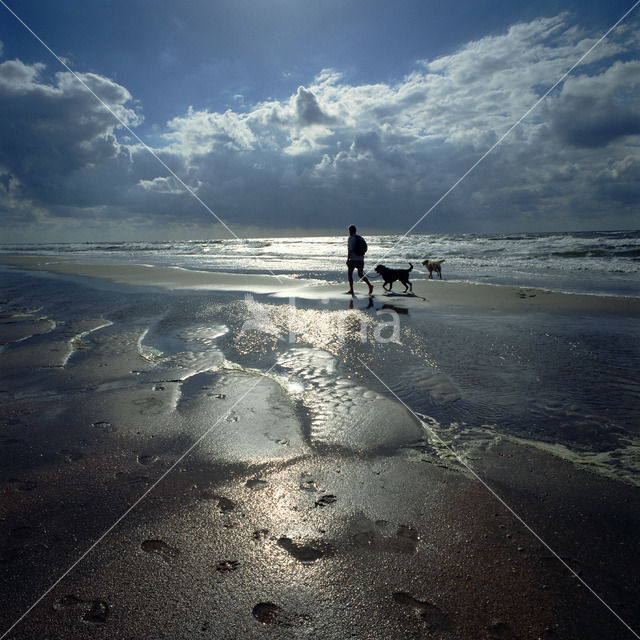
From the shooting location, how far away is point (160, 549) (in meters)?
2.12

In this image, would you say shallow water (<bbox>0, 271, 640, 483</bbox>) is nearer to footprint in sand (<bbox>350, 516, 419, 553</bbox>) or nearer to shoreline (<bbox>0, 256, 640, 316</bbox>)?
footprint in sand (<bbox>350, 516, 419, 553</bbox>)

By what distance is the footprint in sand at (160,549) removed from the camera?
81.6 inches

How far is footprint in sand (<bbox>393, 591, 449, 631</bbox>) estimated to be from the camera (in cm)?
170

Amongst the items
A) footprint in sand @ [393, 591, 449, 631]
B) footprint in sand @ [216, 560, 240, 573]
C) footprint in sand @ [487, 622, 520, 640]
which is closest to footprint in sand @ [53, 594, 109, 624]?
footprint in sand @ [216, 560, 240, 573]

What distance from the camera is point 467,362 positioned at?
538cm

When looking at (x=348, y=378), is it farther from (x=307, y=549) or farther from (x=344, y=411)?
(x=307, y=549)

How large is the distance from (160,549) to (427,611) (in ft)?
4.58

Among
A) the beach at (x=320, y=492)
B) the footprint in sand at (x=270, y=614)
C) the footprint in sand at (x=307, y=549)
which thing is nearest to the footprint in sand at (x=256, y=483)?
the beach at (x=320, y=492)

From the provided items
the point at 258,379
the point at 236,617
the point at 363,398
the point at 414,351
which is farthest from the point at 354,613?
the point at 414,351

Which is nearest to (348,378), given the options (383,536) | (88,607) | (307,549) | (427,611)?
(383,536)

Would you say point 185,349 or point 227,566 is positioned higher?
point 185,349

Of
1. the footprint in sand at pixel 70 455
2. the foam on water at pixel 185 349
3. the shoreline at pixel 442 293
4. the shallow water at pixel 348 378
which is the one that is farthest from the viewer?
the shoreline at pixel 442 293

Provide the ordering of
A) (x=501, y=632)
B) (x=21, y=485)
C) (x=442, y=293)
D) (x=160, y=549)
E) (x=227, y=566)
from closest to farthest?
(x=501, y=632) → (x=227, y=566) → (x=160, y=549) → (x=21, y=485) → (x=442, y=293)

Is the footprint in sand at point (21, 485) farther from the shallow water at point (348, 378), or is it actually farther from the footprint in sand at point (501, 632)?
the footprint in sand at point (501, 632)
